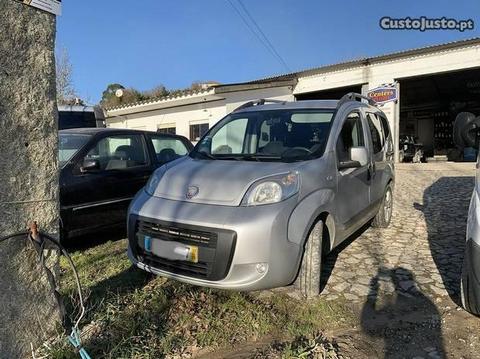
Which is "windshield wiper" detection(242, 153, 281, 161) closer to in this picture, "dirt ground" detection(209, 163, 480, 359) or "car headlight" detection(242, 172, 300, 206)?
"car headlight" detection(242, 172, 300, 206)

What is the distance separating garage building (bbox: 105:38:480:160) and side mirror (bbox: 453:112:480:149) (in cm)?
1239

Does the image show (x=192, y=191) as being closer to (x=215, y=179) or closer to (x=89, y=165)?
(x=215, y=179)

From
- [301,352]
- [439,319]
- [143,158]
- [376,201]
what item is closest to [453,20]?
[376,201]


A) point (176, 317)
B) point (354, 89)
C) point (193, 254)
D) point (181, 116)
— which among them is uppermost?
point (354, 89)

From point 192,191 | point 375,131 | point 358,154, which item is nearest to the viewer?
point 192,191

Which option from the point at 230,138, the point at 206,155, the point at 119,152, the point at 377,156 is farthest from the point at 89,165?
the point at 377,156

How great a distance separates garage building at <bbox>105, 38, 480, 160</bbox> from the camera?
15.1 meters

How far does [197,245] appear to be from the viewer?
3.20m

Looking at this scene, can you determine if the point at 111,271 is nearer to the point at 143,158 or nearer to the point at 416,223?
the point at 143,158

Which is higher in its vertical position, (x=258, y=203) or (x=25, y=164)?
(x=25, y=164)

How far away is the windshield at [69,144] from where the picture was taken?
525 centimetres

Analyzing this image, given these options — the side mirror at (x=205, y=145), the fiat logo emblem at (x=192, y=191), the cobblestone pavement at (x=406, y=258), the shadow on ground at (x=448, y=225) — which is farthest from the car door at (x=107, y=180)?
the shadow on ground at (x=448, y=225)

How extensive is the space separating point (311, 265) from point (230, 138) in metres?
1.73

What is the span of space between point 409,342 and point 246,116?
288 cm
